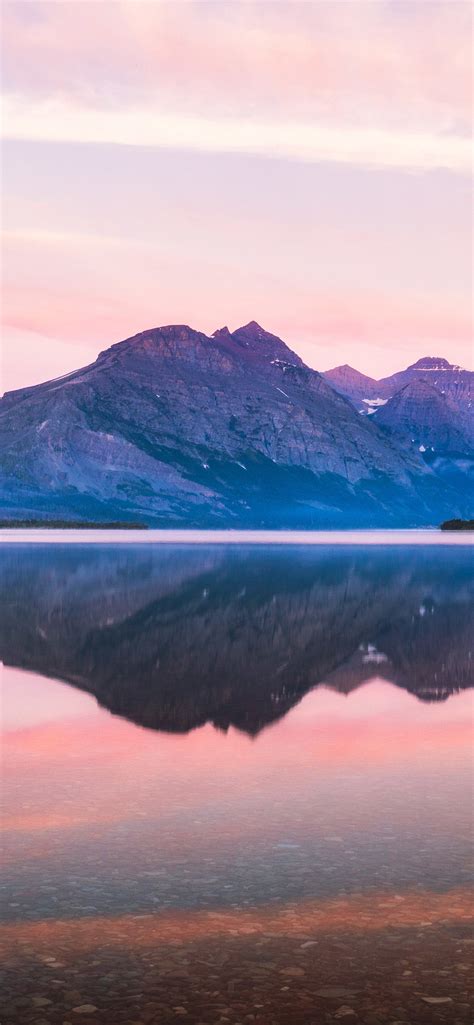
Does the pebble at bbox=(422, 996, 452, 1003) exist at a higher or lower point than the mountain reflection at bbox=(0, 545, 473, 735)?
lower

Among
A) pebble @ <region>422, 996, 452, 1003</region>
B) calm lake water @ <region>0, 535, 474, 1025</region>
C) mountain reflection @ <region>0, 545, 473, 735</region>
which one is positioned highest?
mountain reflection @ <region>0, 545, 473, 735</region>

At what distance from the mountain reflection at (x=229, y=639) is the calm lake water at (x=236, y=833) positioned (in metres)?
0.22

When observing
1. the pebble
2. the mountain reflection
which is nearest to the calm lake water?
the pebble

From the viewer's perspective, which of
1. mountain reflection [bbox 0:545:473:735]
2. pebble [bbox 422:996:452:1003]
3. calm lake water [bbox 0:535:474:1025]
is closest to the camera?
pebble [bbox 422:996:452:1003]

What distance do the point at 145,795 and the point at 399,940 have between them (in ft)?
26.0

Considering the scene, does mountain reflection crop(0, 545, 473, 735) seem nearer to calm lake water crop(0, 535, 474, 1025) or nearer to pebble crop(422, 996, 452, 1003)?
calm lake water crop(0, 535, 474, 1025)

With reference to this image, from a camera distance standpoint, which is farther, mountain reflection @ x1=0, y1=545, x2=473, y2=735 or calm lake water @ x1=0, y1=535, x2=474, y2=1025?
mountain reflection @ x1=0, y1=545, x2=473, y2=735

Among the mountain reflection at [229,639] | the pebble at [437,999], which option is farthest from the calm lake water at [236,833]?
the mountain reflection at [229,639]

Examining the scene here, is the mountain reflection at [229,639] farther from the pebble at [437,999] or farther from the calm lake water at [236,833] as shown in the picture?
the pebble at [437,999]

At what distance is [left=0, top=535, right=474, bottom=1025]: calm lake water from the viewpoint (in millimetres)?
11992

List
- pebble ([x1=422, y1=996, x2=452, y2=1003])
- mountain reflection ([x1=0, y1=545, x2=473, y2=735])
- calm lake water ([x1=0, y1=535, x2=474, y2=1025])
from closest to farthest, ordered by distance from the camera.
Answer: pebble ([x1=422, y1=996, x2=452, y2=1003]), calm lake water ([x1=0, y1=535, x2=474, y2=1025]), mountain reflection ([x1=0, y1=545, x2=473, y2=735])

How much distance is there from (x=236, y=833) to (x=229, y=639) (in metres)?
29.3

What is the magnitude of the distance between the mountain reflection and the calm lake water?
0.22m

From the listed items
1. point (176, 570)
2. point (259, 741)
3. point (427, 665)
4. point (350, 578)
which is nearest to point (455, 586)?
point (350, 578)
